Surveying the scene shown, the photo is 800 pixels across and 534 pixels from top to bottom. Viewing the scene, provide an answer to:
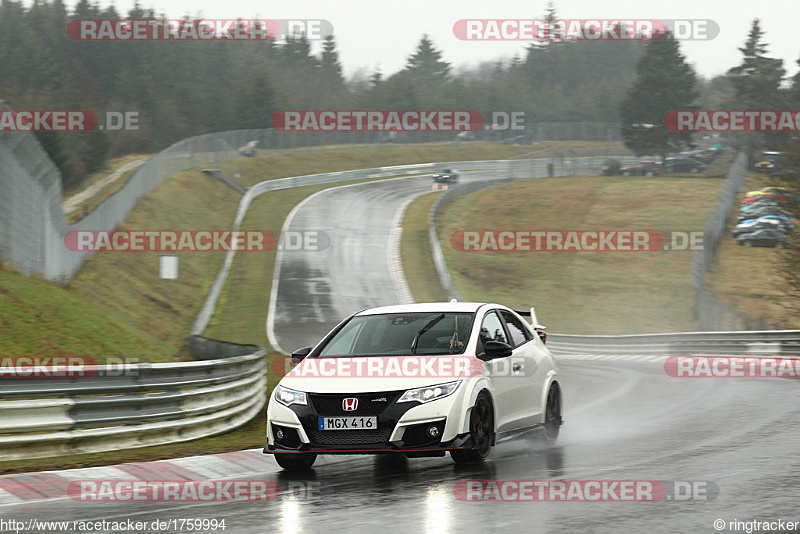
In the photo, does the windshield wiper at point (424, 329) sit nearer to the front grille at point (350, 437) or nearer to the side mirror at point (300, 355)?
the side mirror at point (300, 355)

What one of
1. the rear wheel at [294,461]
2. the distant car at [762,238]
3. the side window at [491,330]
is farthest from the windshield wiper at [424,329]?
the distant car at [762,238]

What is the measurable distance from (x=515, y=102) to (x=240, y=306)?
10082 centimetres

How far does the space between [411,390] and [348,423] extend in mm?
608

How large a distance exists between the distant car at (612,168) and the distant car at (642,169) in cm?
34

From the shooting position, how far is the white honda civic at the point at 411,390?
9.54 m

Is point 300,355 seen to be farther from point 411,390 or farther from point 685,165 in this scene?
point 685,165

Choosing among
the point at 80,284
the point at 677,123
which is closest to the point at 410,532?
the point at 80,284

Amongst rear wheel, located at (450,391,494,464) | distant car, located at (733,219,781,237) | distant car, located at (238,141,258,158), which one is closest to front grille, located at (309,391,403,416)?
rear wheel, located at (450,391,494,464)

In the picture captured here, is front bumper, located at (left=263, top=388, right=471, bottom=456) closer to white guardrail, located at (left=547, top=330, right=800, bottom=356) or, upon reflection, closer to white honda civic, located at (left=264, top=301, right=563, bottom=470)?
white honda civic, located at (left=264, top=301, right=563, bottom=470)

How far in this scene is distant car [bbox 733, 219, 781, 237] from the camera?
192ft

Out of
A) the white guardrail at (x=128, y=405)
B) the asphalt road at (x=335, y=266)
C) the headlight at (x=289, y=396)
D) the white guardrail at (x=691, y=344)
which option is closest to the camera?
the headlight at (x=289, y=396)

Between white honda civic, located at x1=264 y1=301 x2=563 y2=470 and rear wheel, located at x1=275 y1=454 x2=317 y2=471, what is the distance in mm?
11

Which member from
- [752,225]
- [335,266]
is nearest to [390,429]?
[335,266]

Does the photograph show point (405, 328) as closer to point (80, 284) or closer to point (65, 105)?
point (80, 284)
